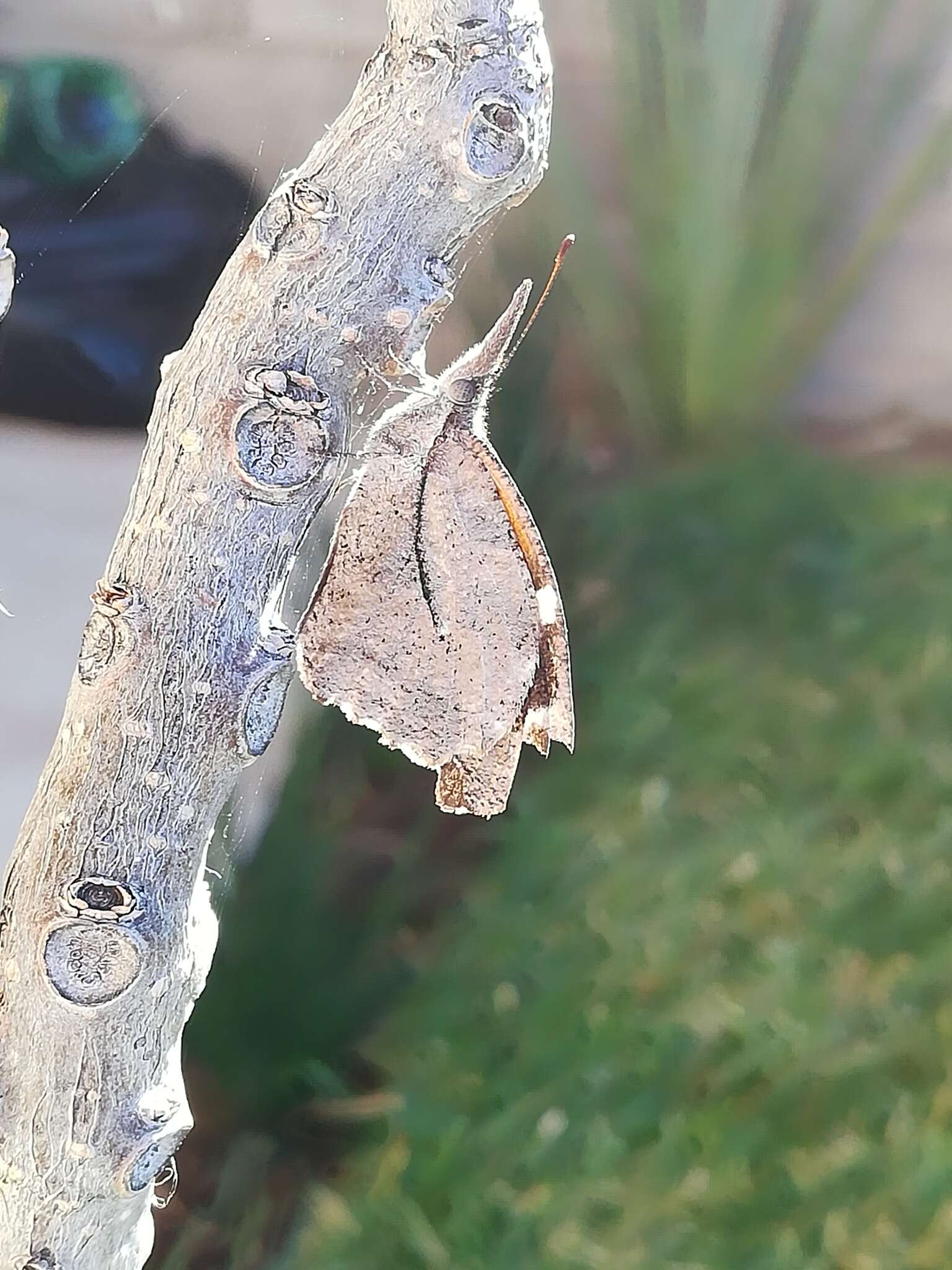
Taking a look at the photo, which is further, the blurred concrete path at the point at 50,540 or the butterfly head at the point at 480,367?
the blurred concrete path at the point at 50,540

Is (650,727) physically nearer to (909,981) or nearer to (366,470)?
(909,981)

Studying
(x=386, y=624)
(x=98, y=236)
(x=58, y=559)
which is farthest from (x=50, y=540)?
(x=386, y=624)

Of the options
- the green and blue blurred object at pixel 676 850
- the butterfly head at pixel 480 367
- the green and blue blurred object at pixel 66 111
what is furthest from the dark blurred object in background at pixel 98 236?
the butterfly head at pixel 480 367

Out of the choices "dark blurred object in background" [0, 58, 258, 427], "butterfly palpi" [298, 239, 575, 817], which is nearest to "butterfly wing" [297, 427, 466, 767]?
"butterfly palpi" [298, 239, 575, 817]

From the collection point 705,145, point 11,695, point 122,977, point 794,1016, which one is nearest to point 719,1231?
point 794,1016

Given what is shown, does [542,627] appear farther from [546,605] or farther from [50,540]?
[50,540]

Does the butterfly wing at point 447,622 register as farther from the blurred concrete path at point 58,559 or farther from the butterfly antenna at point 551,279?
the blurred concrete path at point 58,559

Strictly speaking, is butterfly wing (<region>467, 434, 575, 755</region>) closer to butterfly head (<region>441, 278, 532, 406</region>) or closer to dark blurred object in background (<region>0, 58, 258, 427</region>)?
butterfly head (<region>441, 278, 532, 406</region>)
